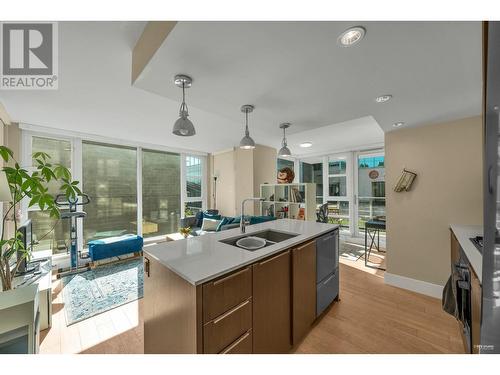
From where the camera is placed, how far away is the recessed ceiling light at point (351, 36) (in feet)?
3.22

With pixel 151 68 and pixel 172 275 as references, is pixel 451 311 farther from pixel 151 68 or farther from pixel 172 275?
pixel 151 68

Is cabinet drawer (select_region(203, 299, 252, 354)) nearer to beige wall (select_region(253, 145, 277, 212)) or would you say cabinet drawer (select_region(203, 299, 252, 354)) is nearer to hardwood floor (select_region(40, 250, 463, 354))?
hardwood floor (select_region(40, 250, 463, 354))

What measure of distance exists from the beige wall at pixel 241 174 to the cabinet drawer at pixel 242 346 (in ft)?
11.6

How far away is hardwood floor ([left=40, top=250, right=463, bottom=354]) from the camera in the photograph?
1648 millimetres

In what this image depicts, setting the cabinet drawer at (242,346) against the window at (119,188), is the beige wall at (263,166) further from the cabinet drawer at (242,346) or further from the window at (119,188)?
the cabinet drawer at (242,346)

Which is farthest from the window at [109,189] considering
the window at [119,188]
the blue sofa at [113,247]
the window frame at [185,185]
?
the window frame at [185,185]

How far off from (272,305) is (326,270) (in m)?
0.92

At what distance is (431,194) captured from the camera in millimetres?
2477

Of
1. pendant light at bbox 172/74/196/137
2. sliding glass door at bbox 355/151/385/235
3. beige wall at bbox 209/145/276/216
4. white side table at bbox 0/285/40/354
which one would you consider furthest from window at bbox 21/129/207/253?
sliding glass door at bbox 355/151/385/235

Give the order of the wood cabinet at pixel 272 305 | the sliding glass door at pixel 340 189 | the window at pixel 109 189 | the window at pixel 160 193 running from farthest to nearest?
the sliding glass door at pixel 340 189 → the window at pixel 160 193 → the window at pixel 109 189 → the wood cabinet at pixel 272 305

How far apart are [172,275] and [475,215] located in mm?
3217

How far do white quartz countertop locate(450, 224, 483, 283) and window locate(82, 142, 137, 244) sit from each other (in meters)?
5.10

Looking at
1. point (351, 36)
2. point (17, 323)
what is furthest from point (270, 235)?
point (17, 323)
